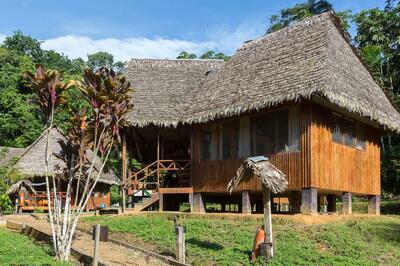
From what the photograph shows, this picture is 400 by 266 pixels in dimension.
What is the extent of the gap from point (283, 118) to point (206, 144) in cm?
354

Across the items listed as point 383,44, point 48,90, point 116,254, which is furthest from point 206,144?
point 383,44

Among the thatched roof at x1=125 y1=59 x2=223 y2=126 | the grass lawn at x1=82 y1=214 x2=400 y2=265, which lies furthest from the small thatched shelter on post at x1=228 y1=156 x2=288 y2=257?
the thatched roof at x1=125 y1=59 x2=223 y2=126

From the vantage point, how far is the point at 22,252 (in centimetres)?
1103

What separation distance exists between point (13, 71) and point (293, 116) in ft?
122

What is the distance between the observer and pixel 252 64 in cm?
1781

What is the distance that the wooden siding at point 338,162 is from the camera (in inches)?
575

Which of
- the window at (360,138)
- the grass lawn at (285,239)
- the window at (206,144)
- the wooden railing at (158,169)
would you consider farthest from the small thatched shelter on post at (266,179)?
the wooden railing at (158,169)

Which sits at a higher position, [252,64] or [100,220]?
[252,64]

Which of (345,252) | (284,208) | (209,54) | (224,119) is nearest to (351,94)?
(224,119)

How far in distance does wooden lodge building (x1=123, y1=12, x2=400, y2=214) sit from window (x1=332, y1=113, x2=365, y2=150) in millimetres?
31

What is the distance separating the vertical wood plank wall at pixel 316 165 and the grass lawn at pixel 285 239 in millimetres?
1231

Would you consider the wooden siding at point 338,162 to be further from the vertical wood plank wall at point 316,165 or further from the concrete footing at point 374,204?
the concrete footing at point 374,204

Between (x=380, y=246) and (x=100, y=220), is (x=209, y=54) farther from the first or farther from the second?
(x=380, y=246)

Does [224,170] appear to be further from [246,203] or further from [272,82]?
[272,82]
